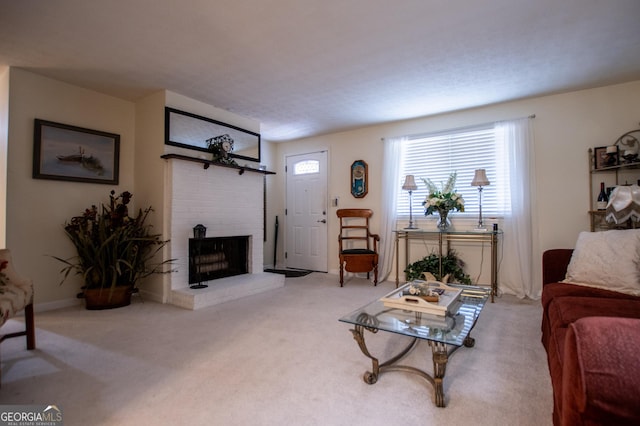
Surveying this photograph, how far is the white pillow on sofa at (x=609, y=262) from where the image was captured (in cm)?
197

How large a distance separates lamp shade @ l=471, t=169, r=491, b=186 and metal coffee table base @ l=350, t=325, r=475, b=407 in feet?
6.55

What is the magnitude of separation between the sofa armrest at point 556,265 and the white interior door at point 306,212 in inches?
124

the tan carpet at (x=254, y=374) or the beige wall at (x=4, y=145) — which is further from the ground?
the beige wall at (x=4, y=145)

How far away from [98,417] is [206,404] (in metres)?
0.46

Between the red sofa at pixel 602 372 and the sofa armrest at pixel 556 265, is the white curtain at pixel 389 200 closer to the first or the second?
the sofa armrest at pixel 556 265

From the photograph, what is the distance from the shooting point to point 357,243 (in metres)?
4.81

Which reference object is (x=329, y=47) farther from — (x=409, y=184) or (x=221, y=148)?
(x=409, y=184)

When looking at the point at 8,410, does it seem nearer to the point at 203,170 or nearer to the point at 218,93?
the point at 203,170

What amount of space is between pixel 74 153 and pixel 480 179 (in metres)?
4.53

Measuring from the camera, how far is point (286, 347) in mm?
2154

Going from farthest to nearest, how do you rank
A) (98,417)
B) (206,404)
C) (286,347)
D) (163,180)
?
(163,180) → (286,347) → (206,404) → (98,417)

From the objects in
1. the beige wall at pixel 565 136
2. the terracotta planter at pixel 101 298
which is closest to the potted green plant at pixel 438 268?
the beige wall at pixel 565 136

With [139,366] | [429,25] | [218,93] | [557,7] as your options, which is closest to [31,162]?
[218,93]

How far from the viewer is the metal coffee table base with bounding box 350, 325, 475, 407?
1479 mm
